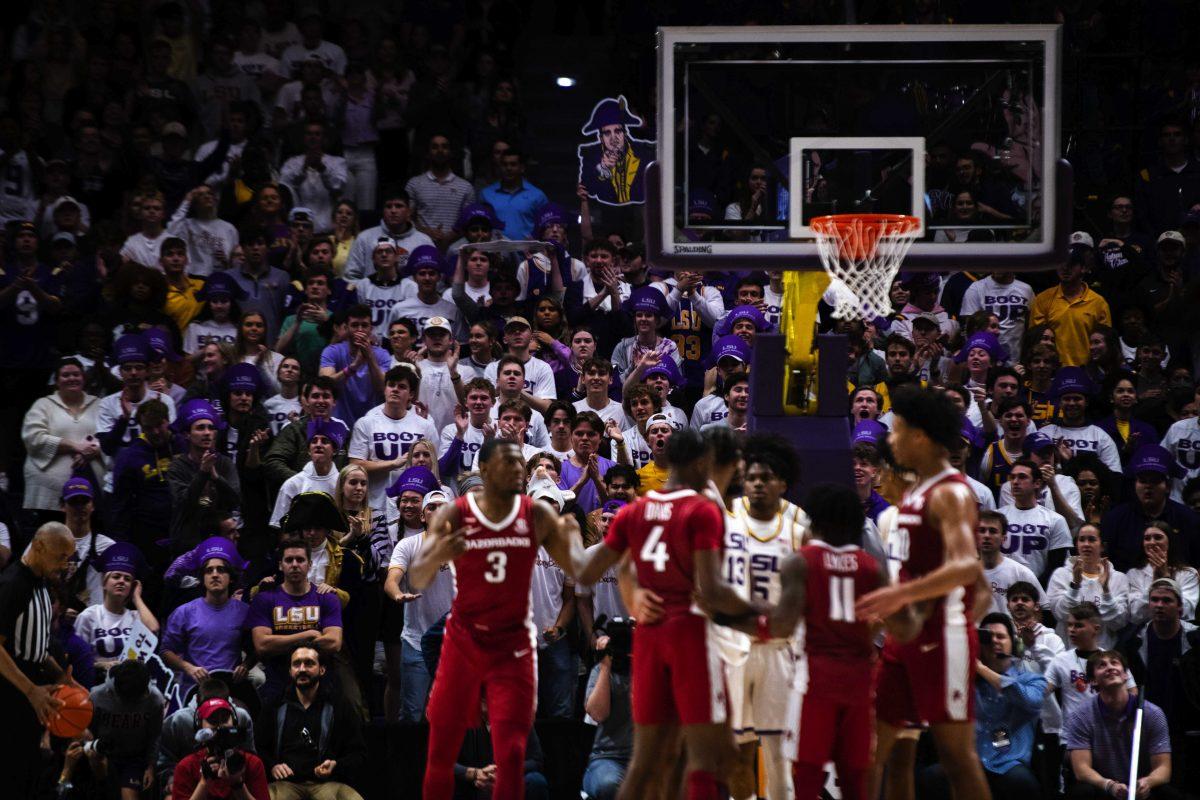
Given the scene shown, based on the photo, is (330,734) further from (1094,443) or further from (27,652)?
(1094,443)

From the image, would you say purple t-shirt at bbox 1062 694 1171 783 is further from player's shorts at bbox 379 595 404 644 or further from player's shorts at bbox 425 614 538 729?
player's shorts at bbox 379 595 404 644

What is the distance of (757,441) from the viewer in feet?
30.6

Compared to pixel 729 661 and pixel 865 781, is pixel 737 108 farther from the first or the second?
pixel 865 781

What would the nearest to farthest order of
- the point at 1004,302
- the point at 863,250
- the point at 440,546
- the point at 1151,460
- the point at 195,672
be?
1. the point at 440,546
2. the point at 863,250
3. the point at 195,672
4. the point at 1151,460
5. the point at 1004,302

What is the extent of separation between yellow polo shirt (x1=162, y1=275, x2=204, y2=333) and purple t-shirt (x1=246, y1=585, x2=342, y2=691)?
4024mm

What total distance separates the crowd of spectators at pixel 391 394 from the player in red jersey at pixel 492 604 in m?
1.98

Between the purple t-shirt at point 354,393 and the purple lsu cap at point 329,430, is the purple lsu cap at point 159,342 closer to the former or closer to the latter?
the purple t-shirt at point 354,393

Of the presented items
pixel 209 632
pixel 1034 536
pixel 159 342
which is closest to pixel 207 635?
pixel 209 632

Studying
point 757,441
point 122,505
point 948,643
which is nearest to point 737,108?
point 757,441

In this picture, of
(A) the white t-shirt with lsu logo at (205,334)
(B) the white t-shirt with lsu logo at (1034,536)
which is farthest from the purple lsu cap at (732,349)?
(A) the white t-shirt with lsu logo at (205,334)

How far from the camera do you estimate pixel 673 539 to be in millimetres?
8016

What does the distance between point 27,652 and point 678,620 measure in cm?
437

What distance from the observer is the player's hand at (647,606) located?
26.4ft

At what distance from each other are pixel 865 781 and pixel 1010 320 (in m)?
8.28
